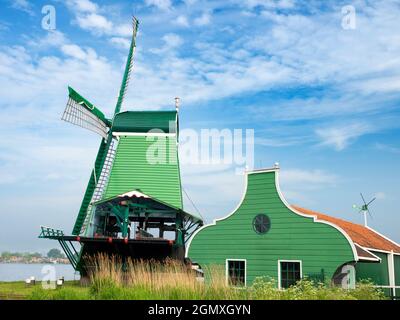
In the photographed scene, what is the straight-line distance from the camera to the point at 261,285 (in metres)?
11.6

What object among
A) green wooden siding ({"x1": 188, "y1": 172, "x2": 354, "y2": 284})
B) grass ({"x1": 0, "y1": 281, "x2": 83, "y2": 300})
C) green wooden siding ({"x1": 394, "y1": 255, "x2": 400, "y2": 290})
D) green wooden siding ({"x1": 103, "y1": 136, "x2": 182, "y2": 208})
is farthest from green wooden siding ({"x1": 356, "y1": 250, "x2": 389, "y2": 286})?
grass ({"x1": 0, "y1": 281, "x2": 83, "y2": 300})

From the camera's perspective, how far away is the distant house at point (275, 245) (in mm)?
13594

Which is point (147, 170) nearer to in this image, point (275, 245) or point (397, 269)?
point (275, 245)

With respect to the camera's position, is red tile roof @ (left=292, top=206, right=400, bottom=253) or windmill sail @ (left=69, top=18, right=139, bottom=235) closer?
red tile roof @ (left=292, top=206, right=400, bottom=253)

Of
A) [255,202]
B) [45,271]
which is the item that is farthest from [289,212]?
[45,271]

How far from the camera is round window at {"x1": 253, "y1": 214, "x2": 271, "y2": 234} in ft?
48.8

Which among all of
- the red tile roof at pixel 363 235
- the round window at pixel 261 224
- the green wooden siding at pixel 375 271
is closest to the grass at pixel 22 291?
the round window at pixel 261 224

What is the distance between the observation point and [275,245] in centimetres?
1460

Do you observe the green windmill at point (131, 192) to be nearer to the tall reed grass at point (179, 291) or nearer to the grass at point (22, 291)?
the grass at point (22, 291)

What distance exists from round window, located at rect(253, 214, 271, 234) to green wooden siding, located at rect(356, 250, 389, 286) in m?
4.10

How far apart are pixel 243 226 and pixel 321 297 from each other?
5.18 meters

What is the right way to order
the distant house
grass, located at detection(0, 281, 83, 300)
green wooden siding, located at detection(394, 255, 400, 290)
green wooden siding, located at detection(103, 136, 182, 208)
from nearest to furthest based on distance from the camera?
1. grass, located at detection(0, 281, 83, 300)
2. the distant house
3. green wooden siding, located at detection(394, 255, 400, 290)
4. green wooden siding, located at detection(103, 136, 182, 208)

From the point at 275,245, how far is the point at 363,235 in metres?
5.97

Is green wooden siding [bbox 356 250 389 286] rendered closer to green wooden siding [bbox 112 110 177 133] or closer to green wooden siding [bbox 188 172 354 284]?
green wooden siding [bbox 188 172 354 284]
